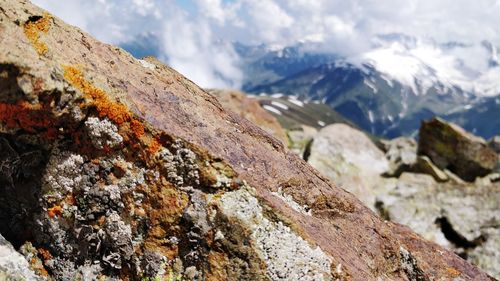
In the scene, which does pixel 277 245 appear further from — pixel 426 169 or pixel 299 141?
pixel 299 141

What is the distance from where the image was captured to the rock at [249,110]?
38.9 metres

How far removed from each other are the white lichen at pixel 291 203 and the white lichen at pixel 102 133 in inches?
147

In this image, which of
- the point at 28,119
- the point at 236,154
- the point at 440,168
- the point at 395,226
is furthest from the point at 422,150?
the point at 28,119

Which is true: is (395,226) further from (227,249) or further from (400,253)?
(227,249)

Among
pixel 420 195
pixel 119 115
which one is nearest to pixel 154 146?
pixel 119 115

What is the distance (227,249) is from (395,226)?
23.3 feet

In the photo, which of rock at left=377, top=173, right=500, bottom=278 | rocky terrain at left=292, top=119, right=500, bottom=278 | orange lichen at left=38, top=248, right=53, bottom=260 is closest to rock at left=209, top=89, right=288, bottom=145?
rocky terrain at left=292, top=119, right=500, bottom=278

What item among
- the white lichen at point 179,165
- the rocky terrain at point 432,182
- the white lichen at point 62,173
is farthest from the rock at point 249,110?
the white lichen at point 62,173

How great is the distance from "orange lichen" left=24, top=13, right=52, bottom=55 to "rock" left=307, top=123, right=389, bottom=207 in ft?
75.5

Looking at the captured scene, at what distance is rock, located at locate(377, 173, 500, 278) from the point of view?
2303cm

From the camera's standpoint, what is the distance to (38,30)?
32.5 ft

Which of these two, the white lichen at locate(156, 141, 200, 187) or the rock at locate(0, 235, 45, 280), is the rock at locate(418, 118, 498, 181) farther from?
the rock at locate(0, 235, 45, 280)

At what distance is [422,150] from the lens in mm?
40031

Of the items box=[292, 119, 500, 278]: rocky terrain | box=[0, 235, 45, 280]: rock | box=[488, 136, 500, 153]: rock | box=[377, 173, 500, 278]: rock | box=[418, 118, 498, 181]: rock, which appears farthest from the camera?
box=[488, 136, 500, 153]: rock
